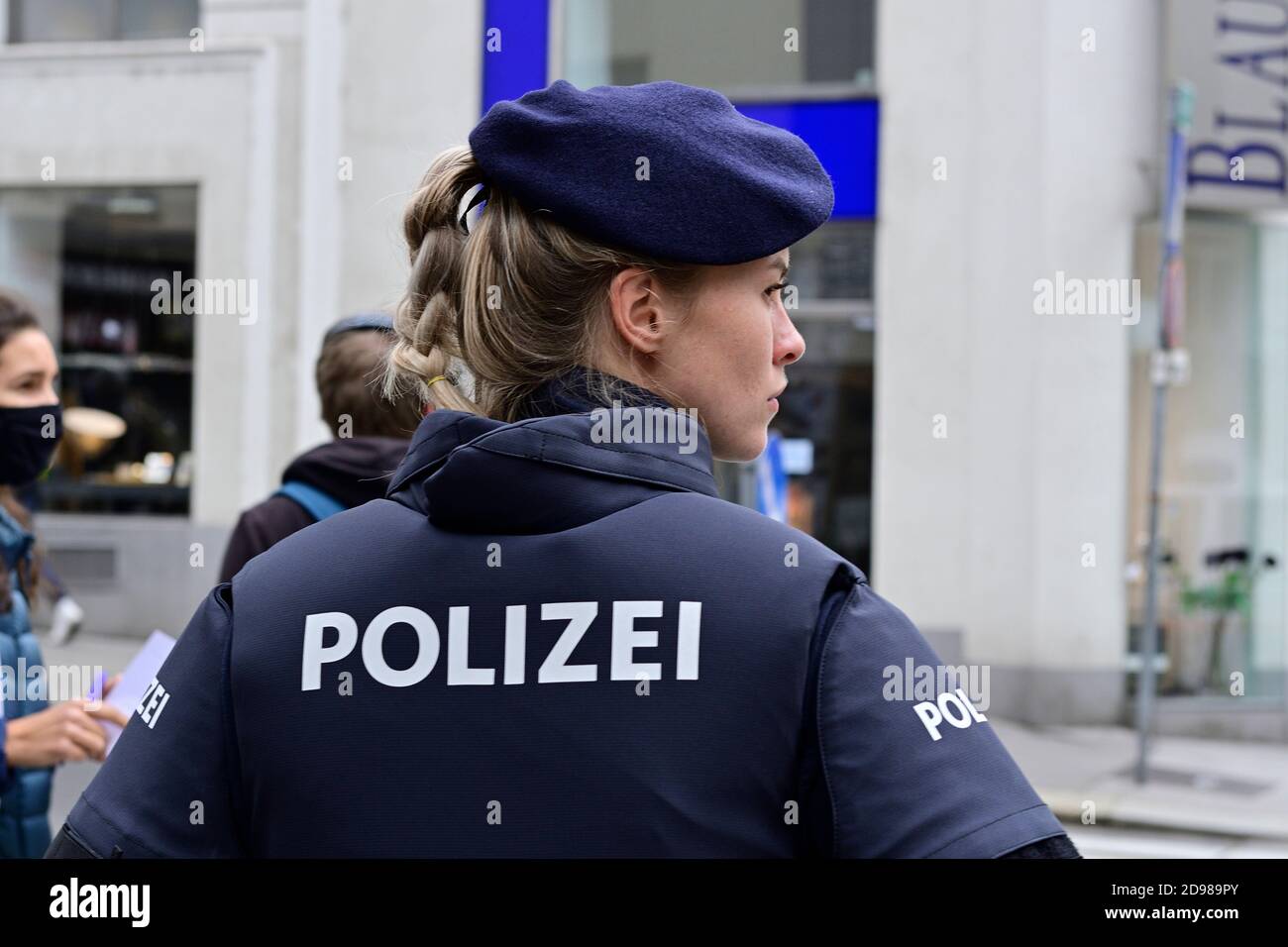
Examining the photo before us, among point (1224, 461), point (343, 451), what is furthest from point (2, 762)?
point (1224, 461)

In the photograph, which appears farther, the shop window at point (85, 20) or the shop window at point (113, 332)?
the shop window at point (85, 20)

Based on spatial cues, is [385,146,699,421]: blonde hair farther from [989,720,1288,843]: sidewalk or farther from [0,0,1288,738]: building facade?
[0,0,1288,738]: building facade

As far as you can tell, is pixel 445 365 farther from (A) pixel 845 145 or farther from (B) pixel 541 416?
(A) pixel 845 145

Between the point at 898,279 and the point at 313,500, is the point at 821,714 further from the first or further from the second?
the point at 898,279

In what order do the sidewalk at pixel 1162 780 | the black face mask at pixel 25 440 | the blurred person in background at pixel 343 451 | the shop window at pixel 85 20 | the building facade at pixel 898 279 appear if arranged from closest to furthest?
the black face mask at pixel 25 440 → the blurred person in background at pixel 343 451 → the sidewalk at pixel 1162 780 → the building facade at pixel 898 279 → the shop window at pixel 85 20

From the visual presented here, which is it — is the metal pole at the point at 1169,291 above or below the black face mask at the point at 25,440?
above

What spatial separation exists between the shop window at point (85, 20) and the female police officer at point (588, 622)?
1360cm

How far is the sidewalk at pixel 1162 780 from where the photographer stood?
8.09 m

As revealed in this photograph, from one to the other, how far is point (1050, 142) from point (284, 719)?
1057cm

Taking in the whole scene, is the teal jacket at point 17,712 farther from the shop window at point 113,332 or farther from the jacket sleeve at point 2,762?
the shop window at point 113,332

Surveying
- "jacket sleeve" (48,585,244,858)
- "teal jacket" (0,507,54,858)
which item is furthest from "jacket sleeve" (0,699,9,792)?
"jacket sleeve" (48,585,244,858)

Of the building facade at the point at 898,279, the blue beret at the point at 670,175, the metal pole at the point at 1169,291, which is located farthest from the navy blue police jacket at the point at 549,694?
the building facade at the point at 898,279

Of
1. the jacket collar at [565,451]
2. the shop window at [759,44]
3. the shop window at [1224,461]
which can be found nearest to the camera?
the jacket collar at [565,451]

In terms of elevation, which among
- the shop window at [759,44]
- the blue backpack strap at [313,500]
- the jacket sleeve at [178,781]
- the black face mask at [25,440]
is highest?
the shop window at [759,44]
